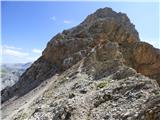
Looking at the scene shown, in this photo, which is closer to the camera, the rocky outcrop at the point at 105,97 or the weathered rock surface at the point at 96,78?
the rocky outcrop at the point at 105,97

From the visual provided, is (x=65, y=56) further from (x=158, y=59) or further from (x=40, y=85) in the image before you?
(x=158, y=59)

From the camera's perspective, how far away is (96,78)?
1763 inches

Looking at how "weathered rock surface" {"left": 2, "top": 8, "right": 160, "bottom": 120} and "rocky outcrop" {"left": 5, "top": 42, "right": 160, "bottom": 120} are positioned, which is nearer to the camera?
"rocky outcrop" {"left": 5, "top": 42, "right": 160, "bottom": 120}

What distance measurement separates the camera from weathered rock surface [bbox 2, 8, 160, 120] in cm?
3111

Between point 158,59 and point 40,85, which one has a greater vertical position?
point 158,59

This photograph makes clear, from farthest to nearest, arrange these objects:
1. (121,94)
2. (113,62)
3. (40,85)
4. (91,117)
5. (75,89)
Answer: (40,85)
(113,62)
(75,89)
(121,94)
(91,117)

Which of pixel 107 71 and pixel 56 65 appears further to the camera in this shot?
pixel 56 65

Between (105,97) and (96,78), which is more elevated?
(96,78)

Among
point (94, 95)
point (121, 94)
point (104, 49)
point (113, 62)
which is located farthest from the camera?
point (104, 49)

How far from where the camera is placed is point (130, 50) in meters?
72.6

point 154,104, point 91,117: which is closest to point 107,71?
point 91,117

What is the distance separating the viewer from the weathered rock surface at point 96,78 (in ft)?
102

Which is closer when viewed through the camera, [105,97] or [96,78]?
[105,97]

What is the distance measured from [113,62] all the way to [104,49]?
32.8ft
